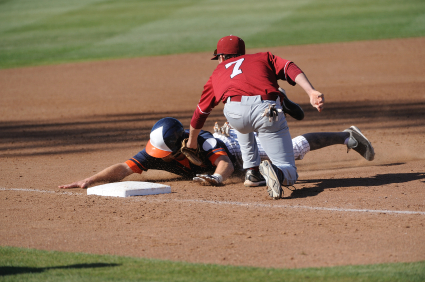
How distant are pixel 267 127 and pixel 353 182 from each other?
127cm

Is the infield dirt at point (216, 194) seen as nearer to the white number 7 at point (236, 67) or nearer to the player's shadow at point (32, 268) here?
the player's shadow at point (32, 268)

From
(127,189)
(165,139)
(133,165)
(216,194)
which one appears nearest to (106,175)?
(133,165)

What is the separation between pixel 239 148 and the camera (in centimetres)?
605

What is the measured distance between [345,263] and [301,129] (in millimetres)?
→ 5867

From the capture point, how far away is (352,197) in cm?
503

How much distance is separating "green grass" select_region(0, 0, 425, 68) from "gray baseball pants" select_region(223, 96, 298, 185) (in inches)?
609

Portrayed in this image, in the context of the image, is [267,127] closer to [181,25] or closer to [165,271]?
[165,271]

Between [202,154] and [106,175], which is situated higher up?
[202,154]

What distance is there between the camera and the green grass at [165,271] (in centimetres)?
321

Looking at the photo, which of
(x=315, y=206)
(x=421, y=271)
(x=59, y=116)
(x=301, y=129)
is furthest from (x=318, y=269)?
(x=59, y=116)

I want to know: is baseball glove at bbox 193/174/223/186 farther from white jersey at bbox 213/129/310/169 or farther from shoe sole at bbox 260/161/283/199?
shoe sole at bbox 260/161/283/199

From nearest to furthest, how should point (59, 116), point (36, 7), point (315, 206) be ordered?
1. point (315, 206)
2. point (59, 116)
3. point (36, 7)

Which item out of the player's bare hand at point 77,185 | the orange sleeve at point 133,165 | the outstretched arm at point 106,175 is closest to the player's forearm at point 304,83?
the orange sleeve at point 133,165

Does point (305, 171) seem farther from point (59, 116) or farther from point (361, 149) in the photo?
point (59, 116)
